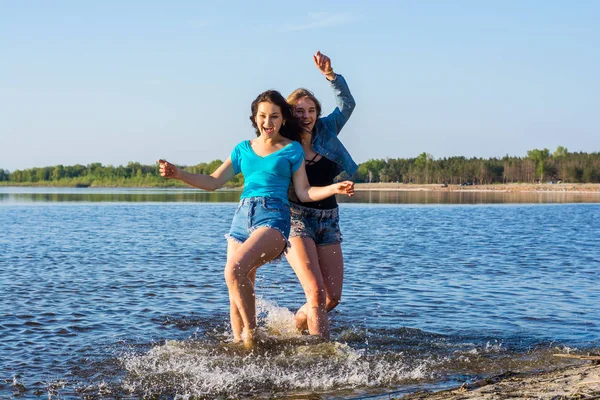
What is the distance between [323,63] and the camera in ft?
25.3

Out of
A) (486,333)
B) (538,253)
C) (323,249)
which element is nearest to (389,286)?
(486,333)

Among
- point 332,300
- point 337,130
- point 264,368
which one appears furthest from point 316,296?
point 337,130

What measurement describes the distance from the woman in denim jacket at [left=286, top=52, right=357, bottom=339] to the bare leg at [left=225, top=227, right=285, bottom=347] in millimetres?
478

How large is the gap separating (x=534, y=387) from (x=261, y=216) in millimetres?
2861

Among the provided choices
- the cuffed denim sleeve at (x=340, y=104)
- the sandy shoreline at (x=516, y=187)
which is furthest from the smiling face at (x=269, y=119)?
the sandy shoreline at (x=516, y=187)

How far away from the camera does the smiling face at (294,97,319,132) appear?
7.41m

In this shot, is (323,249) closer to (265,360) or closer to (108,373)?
(265,360)

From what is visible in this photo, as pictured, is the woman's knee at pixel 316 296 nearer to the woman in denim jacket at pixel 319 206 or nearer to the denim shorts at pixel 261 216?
the woman in denim jacket at pixel 319 206

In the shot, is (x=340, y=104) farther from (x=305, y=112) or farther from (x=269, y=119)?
(x=269, y=119)

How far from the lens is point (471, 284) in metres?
14.3

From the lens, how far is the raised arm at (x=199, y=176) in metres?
6.63

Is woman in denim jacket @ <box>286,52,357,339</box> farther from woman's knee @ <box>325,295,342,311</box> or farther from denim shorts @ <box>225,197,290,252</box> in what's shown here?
denim shorts @ <box>225,197,290,252</box>

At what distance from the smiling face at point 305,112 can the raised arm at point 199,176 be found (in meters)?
0.87

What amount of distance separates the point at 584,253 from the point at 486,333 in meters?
13.0
